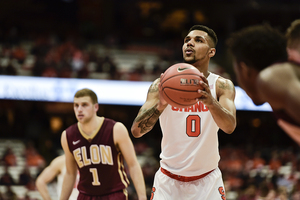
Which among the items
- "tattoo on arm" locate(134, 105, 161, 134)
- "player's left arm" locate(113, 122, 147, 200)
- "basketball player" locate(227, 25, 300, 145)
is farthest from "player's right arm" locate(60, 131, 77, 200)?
"basketball player" locate(227, 25, 300, 145)

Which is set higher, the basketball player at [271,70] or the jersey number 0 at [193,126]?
the basketball player at [271,70]

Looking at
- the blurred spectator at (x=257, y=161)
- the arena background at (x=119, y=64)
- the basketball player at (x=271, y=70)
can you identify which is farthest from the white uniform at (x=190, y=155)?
the blurred spectator at (x=257, y=161)

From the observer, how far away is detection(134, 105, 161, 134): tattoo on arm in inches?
154

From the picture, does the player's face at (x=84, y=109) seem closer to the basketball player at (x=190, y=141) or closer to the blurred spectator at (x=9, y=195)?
the basketball player at (x=190, y=141)

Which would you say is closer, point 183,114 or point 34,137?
point 183,114

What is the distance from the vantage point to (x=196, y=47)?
4.21 meters

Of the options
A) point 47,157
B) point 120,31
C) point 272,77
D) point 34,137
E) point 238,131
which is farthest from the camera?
point 120,31

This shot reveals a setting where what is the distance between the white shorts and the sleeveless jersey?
0.31 ft

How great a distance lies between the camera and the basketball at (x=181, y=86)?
341 centimetres

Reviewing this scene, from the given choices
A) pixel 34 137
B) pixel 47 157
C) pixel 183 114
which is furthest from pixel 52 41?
pixel 183 114

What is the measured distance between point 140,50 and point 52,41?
471 centimetres

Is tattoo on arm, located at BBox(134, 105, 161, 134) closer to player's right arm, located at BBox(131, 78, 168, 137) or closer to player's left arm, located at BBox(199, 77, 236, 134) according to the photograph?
player's right arm, located at BBox(131, 78, 168, 137)

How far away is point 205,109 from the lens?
4.16 metres

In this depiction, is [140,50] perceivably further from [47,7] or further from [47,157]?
[47,157]
